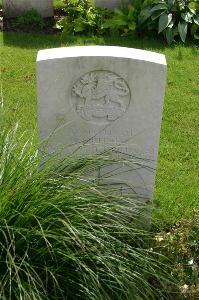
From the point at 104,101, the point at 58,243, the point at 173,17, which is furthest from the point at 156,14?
the point at 58,243

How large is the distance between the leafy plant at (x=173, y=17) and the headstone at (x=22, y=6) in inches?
62.4

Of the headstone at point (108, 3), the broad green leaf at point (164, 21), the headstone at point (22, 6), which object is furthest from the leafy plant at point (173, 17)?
the headstone at point (22, 6)

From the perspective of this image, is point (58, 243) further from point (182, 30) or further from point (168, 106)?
point (182, 30)

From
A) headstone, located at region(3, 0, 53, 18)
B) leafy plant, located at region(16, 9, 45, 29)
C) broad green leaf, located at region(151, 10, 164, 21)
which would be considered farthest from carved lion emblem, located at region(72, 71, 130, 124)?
headstone, located at region(3, 0, 53, 18)

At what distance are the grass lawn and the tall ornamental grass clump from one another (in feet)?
1.76

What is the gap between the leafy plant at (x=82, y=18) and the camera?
8023mm

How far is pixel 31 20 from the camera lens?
8.38 metres

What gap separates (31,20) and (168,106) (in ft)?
10.1

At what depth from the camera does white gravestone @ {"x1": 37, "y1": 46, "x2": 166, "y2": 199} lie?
3.67m

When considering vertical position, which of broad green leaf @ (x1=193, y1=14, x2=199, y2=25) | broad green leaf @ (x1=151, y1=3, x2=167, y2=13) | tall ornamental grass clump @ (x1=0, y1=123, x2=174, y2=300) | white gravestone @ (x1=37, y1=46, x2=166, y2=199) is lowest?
tall ornamental grass clump @ (x1=0, y1=123, x2=174, y2=300)

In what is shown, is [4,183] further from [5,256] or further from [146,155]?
[146,155]

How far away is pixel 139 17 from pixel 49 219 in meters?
5.37

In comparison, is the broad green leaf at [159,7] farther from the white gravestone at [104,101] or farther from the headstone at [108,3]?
the white gravestone at [104,101]

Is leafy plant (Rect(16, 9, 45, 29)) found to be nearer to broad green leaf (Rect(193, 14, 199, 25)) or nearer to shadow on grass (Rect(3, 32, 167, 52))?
shadow on grass (Rect(3, 32, 167, 52))
